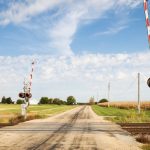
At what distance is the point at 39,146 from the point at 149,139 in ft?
17.0

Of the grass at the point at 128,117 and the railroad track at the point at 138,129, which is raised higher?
the grass at the point at 128,117

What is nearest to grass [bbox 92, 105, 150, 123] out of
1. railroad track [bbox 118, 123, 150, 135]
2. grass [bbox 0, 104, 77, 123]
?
railroad track [bbox 118, 123, 150, 135]

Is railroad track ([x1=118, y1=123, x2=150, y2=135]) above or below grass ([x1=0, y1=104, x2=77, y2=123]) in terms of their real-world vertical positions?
below

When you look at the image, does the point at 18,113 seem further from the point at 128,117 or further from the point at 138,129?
the point at 138,129

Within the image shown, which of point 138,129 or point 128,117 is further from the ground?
point 128,117

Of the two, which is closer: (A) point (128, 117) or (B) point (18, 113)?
(A) point (128, 117)

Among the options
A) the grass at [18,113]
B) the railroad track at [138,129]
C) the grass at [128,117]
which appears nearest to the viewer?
the railroad track at [138,129]

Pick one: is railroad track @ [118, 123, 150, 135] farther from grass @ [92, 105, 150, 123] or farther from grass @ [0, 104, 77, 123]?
grass @ [0, 104, 77, 123]

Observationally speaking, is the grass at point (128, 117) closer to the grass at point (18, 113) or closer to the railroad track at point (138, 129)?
the railroad track at point (138, 129)

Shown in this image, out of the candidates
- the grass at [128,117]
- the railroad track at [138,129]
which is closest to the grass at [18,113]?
the grass at [128,117]

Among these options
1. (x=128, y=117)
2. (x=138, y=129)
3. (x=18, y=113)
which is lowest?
(x=138, y=129)

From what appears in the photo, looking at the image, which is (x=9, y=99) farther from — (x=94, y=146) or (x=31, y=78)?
(x=94, y=146)

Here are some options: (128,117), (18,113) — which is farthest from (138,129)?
(18,113)

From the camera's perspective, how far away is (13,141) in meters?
15.0
